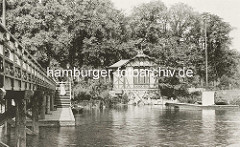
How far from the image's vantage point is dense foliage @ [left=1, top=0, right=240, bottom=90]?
5769 cm

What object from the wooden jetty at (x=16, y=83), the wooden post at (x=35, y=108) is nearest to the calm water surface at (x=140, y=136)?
the wooden post at (x=35, y=108)

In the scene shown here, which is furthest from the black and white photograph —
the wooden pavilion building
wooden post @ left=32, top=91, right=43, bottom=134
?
wooden post @ left=32, top=91, right=43, bottom=134

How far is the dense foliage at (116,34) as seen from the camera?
57688 millimetres

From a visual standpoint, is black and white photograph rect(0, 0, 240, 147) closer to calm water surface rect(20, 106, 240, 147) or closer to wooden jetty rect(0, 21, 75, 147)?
calm water surface rect(20, 106, 240, 147)

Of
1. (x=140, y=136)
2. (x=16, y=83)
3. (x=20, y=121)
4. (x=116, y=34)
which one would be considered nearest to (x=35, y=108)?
(x=140, y=136)

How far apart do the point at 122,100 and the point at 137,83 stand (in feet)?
17.6

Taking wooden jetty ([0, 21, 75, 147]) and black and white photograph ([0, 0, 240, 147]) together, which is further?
black and white photograph ([0, 0, 240, 147])

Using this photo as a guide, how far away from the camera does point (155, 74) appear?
62531mm

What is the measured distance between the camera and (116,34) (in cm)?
7231

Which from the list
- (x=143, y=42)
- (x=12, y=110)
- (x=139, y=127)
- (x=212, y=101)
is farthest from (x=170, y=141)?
(x=143, y=42)

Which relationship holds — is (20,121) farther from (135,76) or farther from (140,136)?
(135,76)

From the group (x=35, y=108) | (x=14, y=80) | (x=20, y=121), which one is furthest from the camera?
(x=35, y=108)

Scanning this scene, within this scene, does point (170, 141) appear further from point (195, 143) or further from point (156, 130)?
point (156, 130)

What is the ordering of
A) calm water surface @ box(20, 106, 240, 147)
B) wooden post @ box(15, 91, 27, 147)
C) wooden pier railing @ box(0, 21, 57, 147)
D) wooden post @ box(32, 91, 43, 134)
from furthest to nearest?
wooden post @ box(32, 91, 43, 134) → calm water surface @ box(20, 106, 240, 147) → wooden post @ box(15, 91, 27, 147) → wooden pier railing @ box(0, 21, 57, 147)
